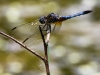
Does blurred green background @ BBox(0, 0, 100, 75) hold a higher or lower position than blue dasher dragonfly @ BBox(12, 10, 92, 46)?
higher

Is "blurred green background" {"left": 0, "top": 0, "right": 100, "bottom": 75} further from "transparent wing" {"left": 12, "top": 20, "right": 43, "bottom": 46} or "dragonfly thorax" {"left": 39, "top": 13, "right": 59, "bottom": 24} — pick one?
"dragonfly thorax" {"left": 39, "top": 13, "right": 59, "bottom": 24}

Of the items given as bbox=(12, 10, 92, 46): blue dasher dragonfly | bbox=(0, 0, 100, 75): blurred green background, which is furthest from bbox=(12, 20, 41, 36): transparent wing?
bbox=(0, 0, 100, 75): blurred green background

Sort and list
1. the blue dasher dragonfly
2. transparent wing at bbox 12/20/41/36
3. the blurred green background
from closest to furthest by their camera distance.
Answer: the blue dasher dragonfly
transparent wing at bbox 12/20/41/36
the blurred green background

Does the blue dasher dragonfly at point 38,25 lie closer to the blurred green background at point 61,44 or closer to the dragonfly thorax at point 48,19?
the dragonfly thorax at point 48,19

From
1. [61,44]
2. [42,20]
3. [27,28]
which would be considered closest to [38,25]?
[42,20]

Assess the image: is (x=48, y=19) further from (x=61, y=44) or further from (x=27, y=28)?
(x=61, y=44)

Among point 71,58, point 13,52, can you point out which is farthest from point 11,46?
point 71,58

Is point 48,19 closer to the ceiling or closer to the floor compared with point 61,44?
closer to the floor

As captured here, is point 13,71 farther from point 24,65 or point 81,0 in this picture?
point 81,0
